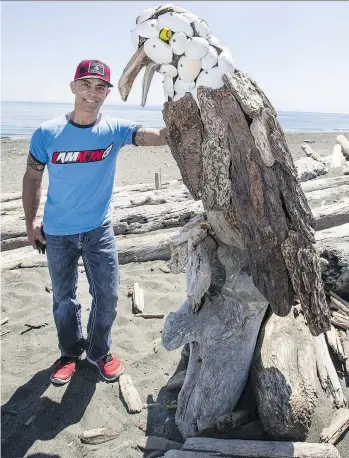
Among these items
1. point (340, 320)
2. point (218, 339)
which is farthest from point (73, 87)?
point (340, 320)

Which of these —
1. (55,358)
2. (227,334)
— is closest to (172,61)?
(227,334)

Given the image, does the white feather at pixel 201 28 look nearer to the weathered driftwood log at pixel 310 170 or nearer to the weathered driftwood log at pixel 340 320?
the weathered driftwood log at pixel 340 320

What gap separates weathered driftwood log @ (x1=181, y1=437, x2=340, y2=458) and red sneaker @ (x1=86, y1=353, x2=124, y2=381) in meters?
1.14

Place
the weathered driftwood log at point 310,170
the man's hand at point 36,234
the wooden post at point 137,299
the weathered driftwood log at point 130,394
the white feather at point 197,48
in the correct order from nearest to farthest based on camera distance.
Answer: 1. the white feather at point 197,48
2. the weathered driftwood log at point 130,394
3. the man's hand at point 36,234
4. the wooden post at point 137,299
5. the weathered driftwood log at point 310,170

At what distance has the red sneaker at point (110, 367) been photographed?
3604mm

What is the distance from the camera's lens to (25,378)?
3.65 meters

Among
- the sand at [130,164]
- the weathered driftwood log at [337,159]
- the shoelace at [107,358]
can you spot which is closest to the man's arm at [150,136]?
the shoelace at [107,358]

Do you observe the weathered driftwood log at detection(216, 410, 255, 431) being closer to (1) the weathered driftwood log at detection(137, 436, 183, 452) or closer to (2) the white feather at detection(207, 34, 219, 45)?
(1) the weathered driftwood log at detection(137, 436, 183, 452)

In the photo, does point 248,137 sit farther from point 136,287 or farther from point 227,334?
point 136,287

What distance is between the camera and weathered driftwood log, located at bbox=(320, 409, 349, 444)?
2767 mm

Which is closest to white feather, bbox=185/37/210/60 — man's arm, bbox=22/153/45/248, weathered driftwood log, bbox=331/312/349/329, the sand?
man's arm, bbox=22/153/45/248

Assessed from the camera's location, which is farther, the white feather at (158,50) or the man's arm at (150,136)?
the man's arm at (150,136)

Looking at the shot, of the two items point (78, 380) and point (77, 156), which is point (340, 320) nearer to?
point (78, 380)

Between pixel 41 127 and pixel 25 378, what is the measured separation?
2.29m
